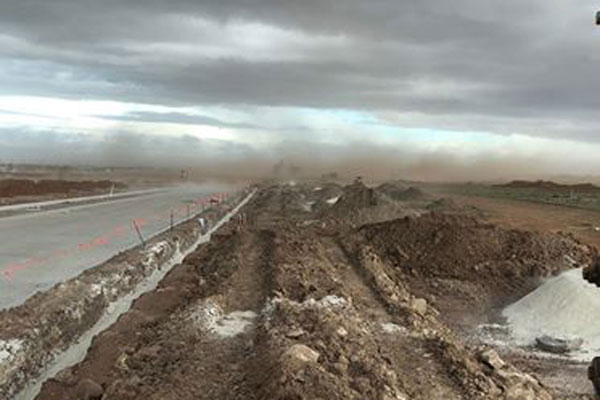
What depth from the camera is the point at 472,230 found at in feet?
86.0

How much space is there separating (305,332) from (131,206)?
1487 inches

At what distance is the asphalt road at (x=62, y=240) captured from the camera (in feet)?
64.4

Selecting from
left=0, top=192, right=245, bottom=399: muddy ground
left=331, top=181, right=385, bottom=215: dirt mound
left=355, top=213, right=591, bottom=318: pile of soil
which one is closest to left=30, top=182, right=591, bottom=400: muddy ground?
left=355, top=213, right=591, bottom=318: pile of soil

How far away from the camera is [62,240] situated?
27.8m

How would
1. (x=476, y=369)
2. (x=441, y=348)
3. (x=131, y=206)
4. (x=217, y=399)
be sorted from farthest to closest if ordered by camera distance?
(x=131, y=206), (x=441, y=348), (x=476, y=369), (x=217, y=399)

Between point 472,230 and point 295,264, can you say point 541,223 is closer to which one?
point 472,230

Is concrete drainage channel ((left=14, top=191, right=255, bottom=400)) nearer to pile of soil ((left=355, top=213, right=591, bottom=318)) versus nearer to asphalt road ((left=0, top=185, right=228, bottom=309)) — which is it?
asphalt road ((left=0, top=185, right=228, bottom=309))

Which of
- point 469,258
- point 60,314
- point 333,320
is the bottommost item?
point 60,314

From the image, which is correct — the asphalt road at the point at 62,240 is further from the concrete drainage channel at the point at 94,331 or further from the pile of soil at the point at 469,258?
the pile of soil at the point at 469,258

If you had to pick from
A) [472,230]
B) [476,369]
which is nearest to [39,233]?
[472,230]

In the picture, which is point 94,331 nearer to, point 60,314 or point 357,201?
point 60,314

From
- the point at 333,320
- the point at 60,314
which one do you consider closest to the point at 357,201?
the point at 60,314

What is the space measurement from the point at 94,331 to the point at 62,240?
12.2 meters

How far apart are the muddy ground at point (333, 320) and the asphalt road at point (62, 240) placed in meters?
2.74
